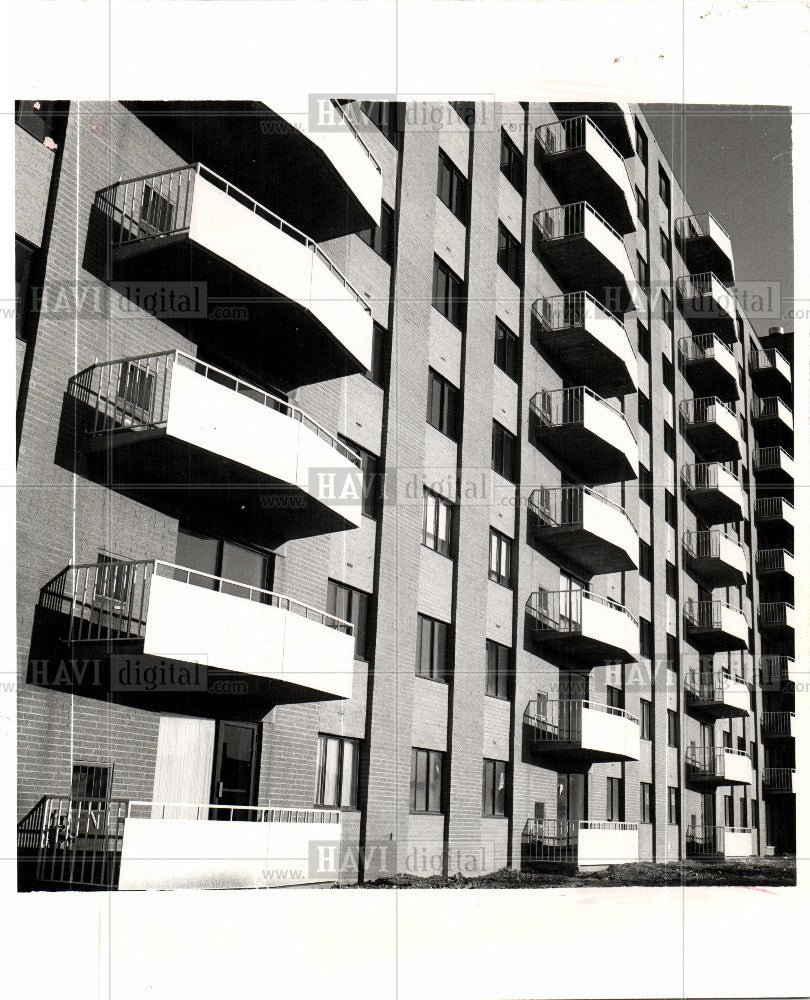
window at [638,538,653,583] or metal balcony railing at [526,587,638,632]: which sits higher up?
window at [638,538,653,583]

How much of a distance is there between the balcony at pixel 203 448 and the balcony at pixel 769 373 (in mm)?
30849

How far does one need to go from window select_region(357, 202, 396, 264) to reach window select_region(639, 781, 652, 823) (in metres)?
17.1

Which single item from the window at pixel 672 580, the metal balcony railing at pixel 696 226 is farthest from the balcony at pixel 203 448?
the metal balcony railing at pixel 696 226

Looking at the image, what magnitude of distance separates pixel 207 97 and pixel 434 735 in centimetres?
1224

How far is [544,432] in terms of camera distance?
985 inches

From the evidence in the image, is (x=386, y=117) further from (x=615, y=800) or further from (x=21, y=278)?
(x=615, y=800)

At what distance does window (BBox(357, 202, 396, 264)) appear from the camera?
65.7 feet

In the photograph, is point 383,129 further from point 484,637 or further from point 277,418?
point 484,637

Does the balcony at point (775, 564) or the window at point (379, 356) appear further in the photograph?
the balcony at point (775, 564)

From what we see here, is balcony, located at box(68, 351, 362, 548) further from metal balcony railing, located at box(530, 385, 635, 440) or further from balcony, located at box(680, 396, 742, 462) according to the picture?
balcony, located at box(680, 396, 742, 462)

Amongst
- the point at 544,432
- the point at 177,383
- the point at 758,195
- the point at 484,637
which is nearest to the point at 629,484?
the point at 544,432

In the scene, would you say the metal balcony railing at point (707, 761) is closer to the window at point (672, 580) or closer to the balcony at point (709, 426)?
the window at point (672, 580)

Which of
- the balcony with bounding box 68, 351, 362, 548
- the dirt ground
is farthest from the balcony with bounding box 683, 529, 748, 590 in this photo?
the balcony with bounding box 68, 351, 362, 548

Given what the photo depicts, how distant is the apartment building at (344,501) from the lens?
13.4 metres
